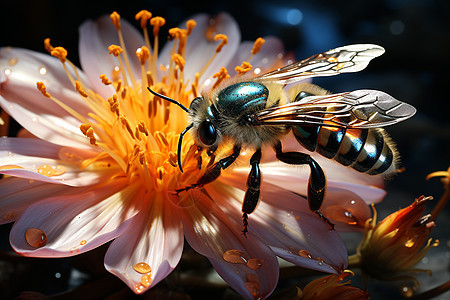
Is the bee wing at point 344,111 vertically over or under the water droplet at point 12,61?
over

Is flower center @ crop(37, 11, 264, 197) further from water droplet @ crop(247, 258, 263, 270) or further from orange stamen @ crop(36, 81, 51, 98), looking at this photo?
water droplet @ crop(247, 258, 263, 270)

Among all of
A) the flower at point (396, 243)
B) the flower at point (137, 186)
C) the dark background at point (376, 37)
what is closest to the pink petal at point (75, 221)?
the flower at point (137, 186)

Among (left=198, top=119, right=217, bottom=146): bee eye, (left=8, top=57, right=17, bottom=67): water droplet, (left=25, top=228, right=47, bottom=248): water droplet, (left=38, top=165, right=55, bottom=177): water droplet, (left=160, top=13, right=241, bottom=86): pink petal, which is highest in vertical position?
(left=198, top=119, right=217, bottom=146): bee eye

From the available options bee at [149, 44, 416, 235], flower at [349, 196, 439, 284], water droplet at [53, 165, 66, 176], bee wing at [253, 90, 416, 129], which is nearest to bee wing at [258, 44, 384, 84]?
bee at [149, 44, 416, 235]

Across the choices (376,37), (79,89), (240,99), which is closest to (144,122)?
(79,89)

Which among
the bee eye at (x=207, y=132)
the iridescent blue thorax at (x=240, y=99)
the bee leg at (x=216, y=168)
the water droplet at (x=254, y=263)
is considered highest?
the iridescent blue thorax at (x=240, y=99)

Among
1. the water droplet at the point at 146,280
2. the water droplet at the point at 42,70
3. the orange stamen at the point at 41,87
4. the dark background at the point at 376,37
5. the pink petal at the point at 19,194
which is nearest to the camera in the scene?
the water droplet at the point at 146,280

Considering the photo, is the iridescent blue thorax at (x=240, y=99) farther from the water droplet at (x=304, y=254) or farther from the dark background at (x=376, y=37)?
the dark background at (x=376, y=37)
